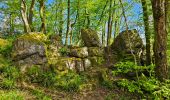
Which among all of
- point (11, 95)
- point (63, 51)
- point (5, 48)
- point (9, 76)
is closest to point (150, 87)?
point (11, 95)

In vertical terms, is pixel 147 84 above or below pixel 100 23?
below

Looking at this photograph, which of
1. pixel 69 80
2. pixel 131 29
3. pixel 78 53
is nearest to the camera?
pixel 69 80

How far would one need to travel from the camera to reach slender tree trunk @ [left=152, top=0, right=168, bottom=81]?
35.1 feet

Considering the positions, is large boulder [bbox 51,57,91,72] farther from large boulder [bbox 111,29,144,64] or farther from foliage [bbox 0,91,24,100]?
foliage [bbox 0,91,24,100]

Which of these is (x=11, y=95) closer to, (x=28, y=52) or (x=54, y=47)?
(x=28, y=52)

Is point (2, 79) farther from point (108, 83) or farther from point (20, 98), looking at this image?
point (108, 83)

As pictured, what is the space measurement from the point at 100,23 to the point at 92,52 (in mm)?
11002

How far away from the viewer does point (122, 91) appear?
1349 cm

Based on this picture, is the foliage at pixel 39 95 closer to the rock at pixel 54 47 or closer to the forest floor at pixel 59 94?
the forest floor at pixel 59 94

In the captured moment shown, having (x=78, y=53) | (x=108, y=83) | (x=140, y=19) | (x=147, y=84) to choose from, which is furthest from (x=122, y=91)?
(x=140, y=19)

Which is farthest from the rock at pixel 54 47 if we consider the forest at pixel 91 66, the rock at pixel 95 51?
the rock at pixel 95 51

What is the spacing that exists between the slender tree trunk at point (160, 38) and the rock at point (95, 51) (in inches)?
187

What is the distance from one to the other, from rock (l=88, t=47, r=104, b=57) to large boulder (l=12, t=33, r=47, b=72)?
2.68 metres

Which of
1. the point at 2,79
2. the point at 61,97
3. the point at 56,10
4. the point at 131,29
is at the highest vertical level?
the point at 56,10
